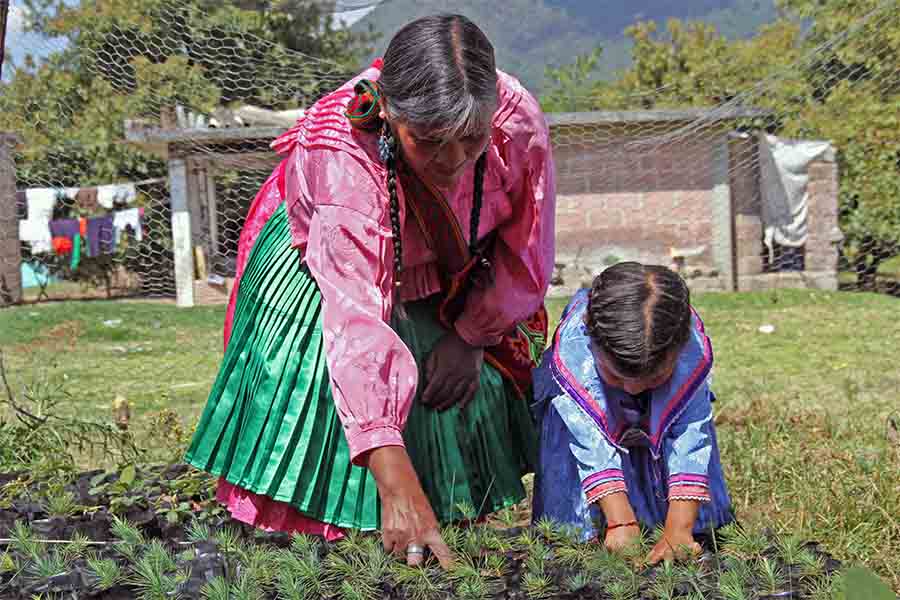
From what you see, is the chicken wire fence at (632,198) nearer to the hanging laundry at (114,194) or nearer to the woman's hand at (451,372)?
the hanging laundry at (114,194)

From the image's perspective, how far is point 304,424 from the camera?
2480 mm

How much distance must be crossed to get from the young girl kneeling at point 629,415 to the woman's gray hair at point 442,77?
2.60 feet

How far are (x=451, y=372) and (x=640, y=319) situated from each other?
0.52 m

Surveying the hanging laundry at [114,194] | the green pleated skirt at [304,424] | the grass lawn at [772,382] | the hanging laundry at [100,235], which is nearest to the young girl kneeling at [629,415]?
the green pleated skirt at [304,424]

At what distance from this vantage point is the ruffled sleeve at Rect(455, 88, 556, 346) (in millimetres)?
2428

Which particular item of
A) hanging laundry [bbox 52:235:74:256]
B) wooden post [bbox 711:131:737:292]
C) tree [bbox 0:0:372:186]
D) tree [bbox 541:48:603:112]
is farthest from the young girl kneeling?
hanging laundry [bbox 52:235:74:256]

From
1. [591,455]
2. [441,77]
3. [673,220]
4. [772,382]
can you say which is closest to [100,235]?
[673,220]

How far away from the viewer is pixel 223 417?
259 centimetres

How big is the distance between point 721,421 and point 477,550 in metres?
3.00

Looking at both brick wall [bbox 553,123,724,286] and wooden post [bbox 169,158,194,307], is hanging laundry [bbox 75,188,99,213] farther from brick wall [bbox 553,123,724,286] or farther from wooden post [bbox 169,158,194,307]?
brick wall [bbox 553,123,724,286]

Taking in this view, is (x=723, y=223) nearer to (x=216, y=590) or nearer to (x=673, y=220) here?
(x=673, y=220)

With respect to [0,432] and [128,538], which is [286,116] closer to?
[0,432]

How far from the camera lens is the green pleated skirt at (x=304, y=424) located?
2.47 meters

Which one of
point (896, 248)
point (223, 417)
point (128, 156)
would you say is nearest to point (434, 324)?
point (223, 417)
